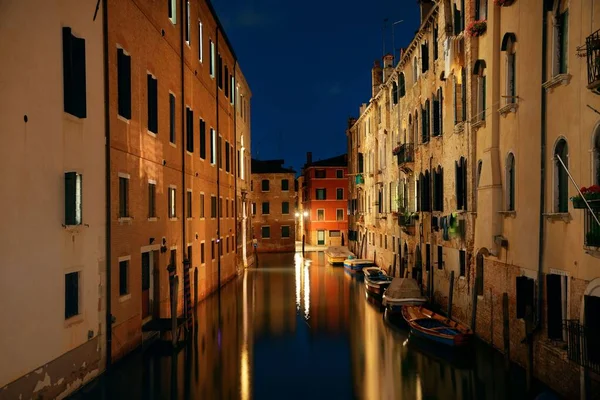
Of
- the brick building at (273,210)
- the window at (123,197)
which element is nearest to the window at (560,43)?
the window at (123,197)

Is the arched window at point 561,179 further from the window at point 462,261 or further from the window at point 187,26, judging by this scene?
the window at point 187,26

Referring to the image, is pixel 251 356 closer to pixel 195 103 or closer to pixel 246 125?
pixel 195 103

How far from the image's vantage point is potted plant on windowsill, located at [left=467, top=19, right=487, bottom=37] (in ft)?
47.6

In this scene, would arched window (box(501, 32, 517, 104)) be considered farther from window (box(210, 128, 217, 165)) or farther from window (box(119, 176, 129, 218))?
window (box(210, 128, 217, 165))

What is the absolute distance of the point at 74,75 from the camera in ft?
35.3

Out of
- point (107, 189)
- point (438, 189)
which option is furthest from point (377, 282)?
point (107, 189)

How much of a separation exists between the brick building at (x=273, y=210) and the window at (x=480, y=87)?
34.5 metres

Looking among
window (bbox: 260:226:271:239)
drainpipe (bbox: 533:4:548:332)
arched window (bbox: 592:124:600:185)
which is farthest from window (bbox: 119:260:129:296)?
window (bbox: 260:226:271:239)

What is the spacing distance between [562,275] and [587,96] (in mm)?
3314

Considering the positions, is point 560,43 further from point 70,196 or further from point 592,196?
point 70,196

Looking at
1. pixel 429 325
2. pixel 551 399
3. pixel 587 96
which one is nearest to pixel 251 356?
pixel 429 325

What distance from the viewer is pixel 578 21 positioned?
950 cm

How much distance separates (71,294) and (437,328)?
30.8ft

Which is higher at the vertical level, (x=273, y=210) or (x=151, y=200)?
(x=151, y=200)
